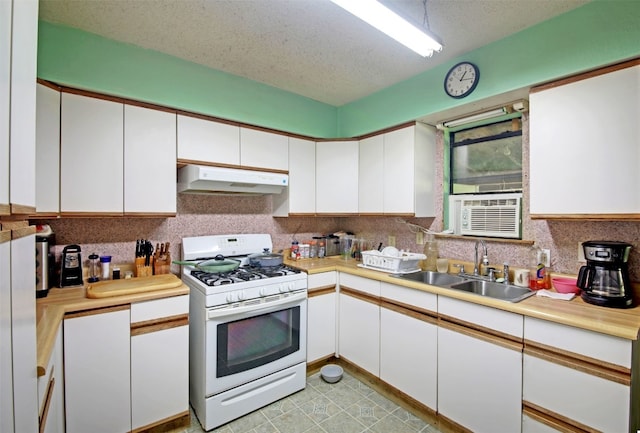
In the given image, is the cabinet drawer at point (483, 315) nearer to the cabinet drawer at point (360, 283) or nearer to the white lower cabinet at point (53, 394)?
the cabinet drawer at point (360, 283)

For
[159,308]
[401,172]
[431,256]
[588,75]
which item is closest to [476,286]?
[431,256]

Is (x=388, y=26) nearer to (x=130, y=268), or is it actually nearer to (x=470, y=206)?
(x=470, y=206)

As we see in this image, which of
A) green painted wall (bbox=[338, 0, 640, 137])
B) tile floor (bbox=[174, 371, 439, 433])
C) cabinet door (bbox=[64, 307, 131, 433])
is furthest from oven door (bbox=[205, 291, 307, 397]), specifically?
green painted wall (bbox=[338, 0, 640, 137])

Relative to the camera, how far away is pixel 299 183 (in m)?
2.96

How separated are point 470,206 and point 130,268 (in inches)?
109

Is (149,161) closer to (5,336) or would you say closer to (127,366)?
(127,366)

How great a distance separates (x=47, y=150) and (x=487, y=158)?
3089 mm

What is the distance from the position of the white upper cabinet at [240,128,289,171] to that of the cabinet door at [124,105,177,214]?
0.57m

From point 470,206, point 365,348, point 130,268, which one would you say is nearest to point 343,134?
point 470,206

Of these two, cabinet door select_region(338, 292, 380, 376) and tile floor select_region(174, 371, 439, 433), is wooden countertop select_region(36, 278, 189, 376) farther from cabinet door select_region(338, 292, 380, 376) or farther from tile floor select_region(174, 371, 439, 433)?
cabinet door select_region(338, 292, 380, 376)

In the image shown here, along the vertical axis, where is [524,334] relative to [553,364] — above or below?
above

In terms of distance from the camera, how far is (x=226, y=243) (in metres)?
2.72

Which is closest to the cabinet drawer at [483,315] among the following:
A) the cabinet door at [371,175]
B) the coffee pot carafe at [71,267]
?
the cabinet door at [371,175]

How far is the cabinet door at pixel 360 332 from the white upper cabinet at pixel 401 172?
870 millimetres
